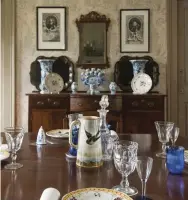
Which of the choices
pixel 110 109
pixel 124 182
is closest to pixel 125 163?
pixel 124 182

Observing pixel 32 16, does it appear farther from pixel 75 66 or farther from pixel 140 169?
pixel 140 169

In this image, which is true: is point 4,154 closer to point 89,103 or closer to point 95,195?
point 95,195

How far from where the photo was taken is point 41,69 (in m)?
3.86

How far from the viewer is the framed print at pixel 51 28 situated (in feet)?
12.8

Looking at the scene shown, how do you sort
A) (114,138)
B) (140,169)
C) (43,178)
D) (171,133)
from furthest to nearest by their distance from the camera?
(171,133)
(114,138)
(43,178)
(140,169)

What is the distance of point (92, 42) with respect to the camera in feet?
12.8

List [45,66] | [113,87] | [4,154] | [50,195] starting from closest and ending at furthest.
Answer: [50,195] < [4,154] < [113,87] < [45,66]

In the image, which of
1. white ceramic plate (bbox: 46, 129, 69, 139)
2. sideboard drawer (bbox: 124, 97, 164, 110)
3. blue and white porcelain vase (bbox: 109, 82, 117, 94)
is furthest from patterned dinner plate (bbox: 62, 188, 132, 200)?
blue and white porcelain vase (bbox: 109, 82, 117, 94)

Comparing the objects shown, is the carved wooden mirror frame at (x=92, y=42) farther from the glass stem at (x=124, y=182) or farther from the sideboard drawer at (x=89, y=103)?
the glass stem at (x=124, y=182)

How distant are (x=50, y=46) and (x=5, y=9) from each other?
0.74m

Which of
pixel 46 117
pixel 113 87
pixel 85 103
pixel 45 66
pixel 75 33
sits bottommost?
pixel 46 117

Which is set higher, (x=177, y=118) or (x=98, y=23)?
(x=98, y=23)

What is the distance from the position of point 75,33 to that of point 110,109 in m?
1.17

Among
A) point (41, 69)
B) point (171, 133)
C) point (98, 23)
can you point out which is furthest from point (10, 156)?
point (98, 23)
